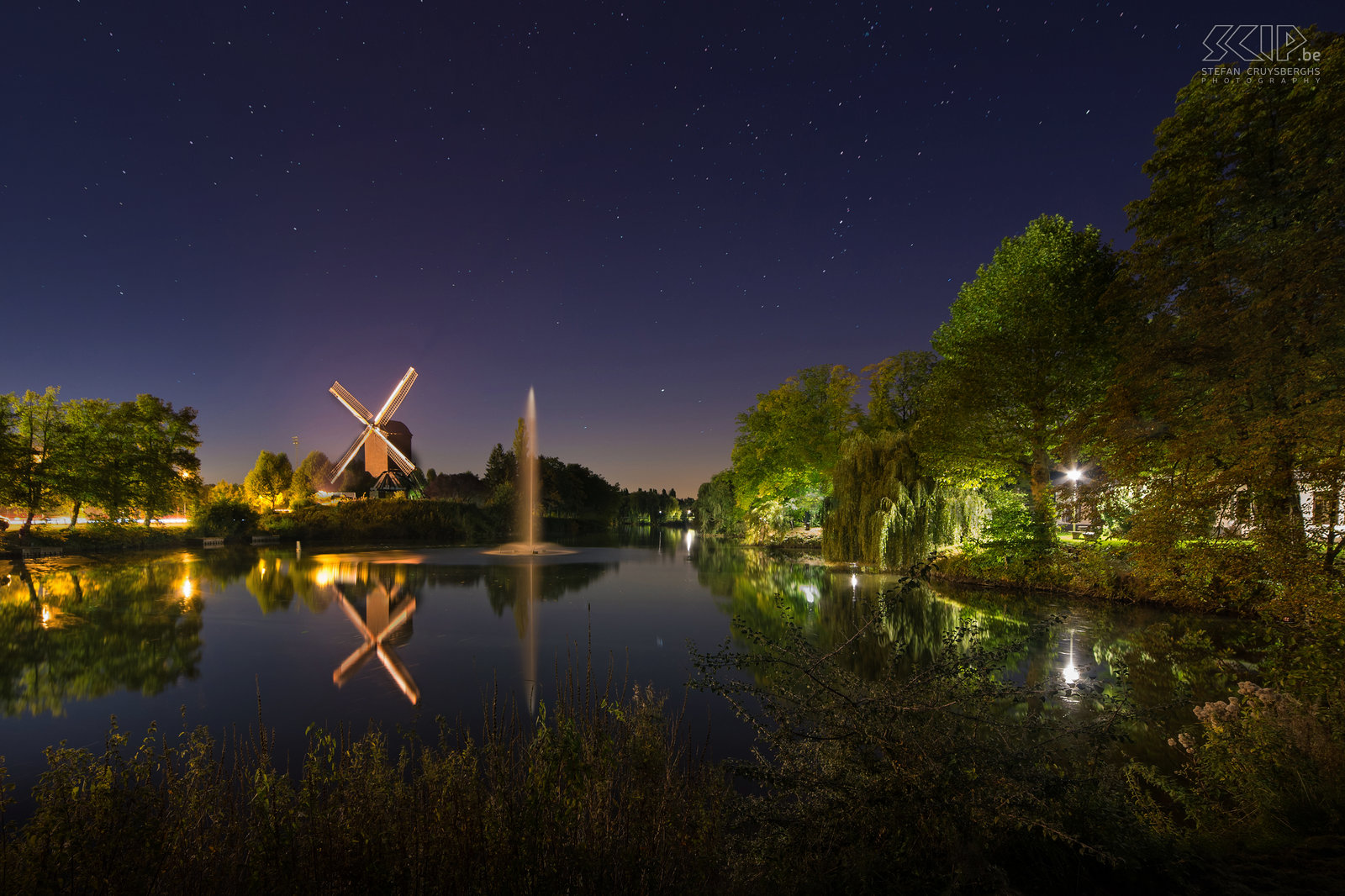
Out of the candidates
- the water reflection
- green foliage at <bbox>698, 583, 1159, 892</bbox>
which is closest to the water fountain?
the water reflection

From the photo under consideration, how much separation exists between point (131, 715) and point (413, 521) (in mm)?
44216

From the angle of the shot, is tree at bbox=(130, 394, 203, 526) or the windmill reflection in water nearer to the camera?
the windmill reflection in water

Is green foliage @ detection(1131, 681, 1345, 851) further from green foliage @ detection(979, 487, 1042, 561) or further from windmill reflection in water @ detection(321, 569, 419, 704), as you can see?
green foliage @ detection(979, 487, 1042, 561)

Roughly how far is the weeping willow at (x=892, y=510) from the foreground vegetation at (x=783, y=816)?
15399 millimetres

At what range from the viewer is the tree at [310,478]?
196 ft

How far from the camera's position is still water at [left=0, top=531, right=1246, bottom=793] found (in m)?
8.00

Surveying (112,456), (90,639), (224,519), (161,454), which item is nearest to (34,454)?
(112,456)

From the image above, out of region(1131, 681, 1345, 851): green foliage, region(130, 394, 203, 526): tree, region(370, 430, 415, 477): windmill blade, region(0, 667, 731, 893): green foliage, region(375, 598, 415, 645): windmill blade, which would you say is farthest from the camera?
region(370, 430, 415, 477): windmill blade

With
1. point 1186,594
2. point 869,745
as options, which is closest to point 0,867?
point 869,745

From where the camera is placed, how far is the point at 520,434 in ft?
229

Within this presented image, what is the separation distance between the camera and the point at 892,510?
20.5 m

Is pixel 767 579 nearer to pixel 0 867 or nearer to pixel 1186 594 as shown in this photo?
pixel 1186 594

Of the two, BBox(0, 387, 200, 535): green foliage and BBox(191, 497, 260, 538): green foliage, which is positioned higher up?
BBox(0, 387, 200, 535): green foliage

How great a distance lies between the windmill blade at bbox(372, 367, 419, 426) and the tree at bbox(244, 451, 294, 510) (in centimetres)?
1074
